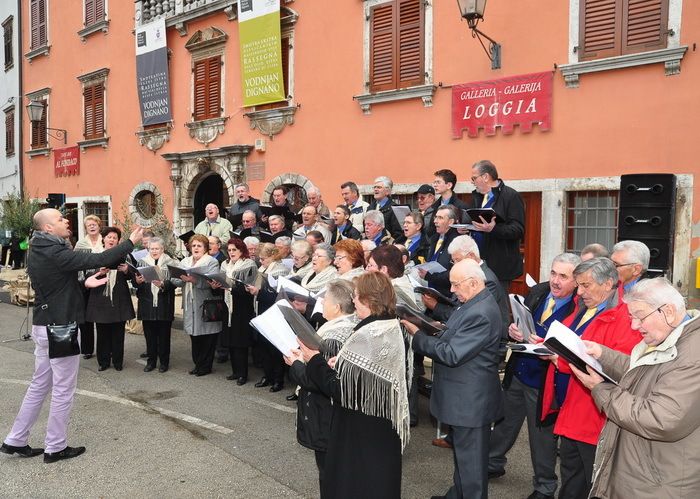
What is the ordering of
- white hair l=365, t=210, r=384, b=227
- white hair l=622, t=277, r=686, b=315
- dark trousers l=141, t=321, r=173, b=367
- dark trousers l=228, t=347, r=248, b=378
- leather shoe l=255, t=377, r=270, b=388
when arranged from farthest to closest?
1. dark trousers l=141, t=321, r=173, b=367
2. dark trousers l=228, t=347, r=248, b=378
3. leather shoe l=255, t=377, r=270, b=388
4. white hair l=365, t=210, r=384, b=227
5. white hair l=622, t=277, r=686, b=315

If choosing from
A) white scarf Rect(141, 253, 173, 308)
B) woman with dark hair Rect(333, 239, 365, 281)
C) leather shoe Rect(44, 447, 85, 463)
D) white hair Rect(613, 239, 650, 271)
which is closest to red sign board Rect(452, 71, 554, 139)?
white hair Rect(613, 239, 650, 271)

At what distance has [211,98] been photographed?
14828mm

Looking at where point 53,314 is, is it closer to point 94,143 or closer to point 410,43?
point 410,43

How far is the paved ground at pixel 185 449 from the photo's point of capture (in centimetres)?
447

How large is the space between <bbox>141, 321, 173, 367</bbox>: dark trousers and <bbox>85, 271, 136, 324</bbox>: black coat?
32cm

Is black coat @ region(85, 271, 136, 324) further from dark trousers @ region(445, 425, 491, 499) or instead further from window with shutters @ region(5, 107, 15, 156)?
window with shutters @ region(5, 107, 15, 156)

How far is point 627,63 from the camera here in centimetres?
848

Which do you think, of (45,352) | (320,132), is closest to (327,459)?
(45,352)

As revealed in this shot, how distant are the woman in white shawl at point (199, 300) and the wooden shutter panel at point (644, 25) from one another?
633 centimetres

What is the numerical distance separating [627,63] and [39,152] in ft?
61.9

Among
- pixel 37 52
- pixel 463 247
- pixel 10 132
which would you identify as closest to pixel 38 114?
pixel 37 52

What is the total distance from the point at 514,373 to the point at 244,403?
3.13 metres

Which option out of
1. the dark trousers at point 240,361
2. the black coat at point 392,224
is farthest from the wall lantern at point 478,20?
the dark trousers at point 240,361

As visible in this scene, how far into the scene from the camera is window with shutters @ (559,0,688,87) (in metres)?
8.12
